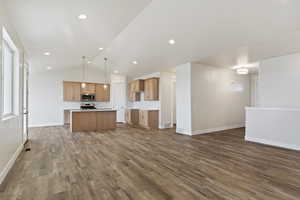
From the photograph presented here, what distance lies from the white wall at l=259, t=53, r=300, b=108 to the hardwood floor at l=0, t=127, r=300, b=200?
5.80 feet

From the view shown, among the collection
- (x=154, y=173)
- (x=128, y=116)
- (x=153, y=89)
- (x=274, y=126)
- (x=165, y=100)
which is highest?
(x=153, y=89)

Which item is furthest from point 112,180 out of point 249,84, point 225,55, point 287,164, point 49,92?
point 249,84

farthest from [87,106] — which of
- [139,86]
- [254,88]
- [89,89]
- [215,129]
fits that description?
[254,88]

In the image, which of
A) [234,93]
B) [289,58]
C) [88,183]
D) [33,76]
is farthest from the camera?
[33,76]

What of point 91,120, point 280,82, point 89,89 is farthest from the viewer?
point 89,89

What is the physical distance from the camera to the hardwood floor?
7.18 feet

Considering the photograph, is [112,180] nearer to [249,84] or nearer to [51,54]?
[51,54]

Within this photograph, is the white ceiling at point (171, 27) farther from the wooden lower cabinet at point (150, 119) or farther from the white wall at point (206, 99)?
the wooden lower cabinet at point (150, 119)

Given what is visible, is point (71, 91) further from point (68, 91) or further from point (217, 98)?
point (217, 98)

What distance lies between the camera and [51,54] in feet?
18.6

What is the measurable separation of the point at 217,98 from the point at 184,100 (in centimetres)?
155

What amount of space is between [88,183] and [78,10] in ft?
9.70

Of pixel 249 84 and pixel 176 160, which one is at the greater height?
pixel 249 84

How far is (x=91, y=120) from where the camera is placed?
7031 millimetres
